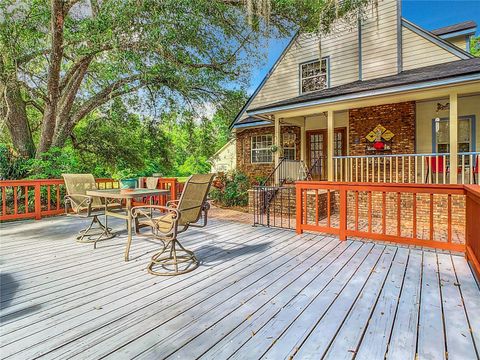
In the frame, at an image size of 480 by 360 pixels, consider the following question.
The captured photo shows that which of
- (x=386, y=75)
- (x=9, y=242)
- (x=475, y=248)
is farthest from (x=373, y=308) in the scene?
(x=386, y=75)

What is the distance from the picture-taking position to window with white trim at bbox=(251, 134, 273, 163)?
10.8 metres

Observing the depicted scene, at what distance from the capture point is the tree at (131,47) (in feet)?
22.8

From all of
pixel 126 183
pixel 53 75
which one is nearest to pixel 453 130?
pixel 126 183

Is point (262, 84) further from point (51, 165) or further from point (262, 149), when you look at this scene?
point (51, 165)

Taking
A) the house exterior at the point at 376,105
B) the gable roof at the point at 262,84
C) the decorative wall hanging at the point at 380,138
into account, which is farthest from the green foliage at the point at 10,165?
the decorative wall hanging at the point at 380,138

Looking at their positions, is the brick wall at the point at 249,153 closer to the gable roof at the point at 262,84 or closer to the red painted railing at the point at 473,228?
the gable roof at the point at 262,84

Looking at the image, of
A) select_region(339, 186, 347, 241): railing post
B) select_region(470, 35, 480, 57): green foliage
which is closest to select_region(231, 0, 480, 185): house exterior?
select_region(339, 186, 347, 241): railing post

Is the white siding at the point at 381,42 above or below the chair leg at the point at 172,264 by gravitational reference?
above

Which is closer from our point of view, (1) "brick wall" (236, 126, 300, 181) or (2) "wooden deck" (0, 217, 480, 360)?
(2) "wooden deck" (0, 217, 480, 360)

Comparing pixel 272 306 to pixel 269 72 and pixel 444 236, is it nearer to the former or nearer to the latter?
pixel 444 236

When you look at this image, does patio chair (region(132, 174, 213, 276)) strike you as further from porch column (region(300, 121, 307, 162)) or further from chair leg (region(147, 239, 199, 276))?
porch column (region(300, 121, 307, 162))

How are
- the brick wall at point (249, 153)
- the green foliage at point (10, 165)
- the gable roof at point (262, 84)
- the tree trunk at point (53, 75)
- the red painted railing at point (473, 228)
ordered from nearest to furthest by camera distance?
the red painted railing at point (473, 228) < the tree trunk at point (53, 75) < the green foliage at point (10, 165) < the gable roof at point (262, 84) < the brick wall at point (249, 153)

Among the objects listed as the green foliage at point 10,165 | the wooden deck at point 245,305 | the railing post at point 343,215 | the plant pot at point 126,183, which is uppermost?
the green foliage at point 10,165

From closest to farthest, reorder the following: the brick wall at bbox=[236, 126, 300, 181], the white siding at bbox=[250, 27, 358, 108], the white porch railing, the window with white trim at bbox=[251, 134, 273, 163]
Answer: the white porch railing < the white siding at bbox=[250, 27, 358, 108] < the brick wall at bbox=[236, 126, 300, 181] < the window with white trim at bbox=[251, 134, 273, 163]
